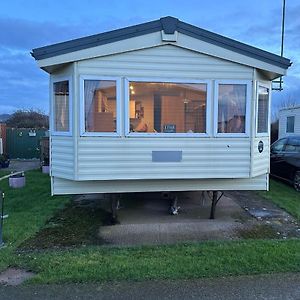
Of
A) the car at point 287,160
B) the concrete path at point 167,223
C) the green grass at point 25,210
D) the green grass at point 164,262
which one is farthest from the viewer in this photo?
the car at point 287,160

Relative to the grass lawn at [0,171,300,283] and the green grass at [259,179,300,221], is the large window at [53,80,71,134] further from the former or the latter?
the green grass at [259,179,300,221]

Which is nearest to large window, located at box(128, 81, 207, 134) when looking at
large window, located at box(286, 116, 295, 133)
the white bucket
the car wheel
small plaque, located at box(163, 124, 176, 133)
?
small plaque, located at box(163, 124, 176, 133)

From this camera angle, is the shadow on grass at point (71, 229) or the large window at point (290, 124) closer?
the shadow on grass at point (71, 229)

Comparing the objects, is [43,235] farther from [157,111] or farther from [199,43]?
[199,43]

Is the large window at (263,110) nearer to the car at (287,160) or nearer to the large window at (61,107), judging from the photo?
the large window at (61,107)

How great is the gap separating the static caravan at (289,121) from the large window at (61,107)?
47.2 ft

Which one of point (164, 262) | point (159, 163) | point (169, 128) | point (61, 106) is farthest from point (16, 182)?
point (164, 262)

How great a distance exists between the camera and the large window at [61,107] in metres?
6.51

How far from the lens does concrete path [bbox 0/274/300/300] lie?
395cm

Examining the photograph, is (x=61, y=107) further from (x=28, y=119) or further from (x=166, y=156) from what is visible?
(x=28, y=119)

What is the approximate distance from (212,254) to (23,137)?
1885cm

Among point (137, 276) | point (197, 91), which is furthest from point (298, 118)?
point (137, 276)

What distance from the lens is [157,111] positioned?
6590mm

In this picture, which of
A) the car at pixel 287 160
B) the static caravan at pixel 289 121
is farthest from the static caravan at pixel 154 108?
the static caravan at pixel 289 121
